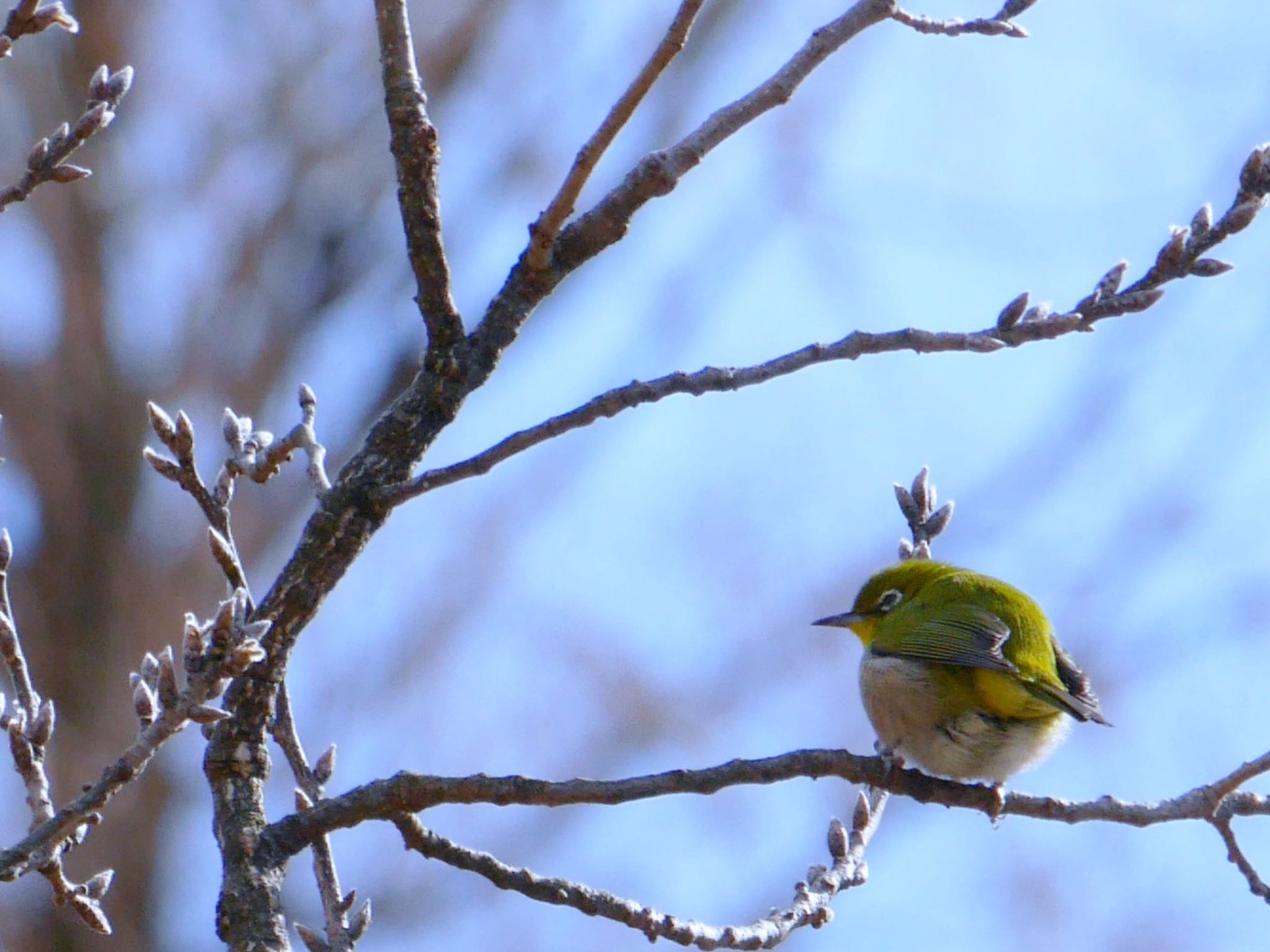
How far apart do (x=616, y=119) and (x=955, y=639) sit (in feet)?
7.50

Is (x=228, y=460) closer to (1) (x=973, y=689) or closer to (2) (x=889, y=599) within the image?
(1) (x=973, y=689)

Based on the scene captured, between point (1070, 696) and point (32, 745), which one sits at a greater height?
Result: point (1070, 696)

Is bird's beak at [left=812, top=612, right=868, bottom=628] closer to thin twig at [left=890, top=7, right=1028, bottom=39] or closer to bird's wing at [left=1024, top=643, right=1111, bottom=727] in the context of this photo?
bird's wing at [left=1024, top=643, right=1111, bottom=727]

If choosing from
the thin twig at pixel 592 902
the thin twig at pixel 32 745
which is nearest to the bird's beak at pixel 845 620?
the thin twig at pixel 592 902

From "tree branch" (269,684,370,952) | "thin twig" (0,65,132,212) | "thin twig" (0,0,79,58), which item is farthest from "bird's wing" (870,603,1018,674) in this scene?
"thin twig" (0,0,79,58)

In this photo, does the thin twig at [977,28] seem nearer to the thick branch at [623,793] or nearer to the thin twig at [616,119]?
the thin twig at [616,119]

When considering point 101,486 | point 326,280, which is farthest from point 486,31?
point 101,486

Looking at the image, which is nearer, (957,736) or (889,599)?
(957,736)

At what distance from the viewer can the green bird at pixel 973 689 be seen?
394cm

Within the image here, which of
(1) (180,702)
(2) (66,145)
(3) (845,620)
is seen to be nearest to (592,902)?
(1) (180,702)

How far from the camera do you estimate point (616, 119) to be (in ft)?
7.98

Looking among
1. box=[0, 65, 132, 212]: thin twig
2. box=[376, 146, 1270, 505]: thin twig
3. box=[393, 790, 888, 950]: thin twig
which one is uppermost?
box=[0, 65, 132, 212]: thin twig

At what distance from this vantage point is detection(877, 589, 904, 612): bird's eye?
4.90 metres

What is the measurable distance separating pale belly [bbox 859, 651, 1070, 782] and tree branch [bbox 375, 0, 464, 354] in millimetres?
2088
